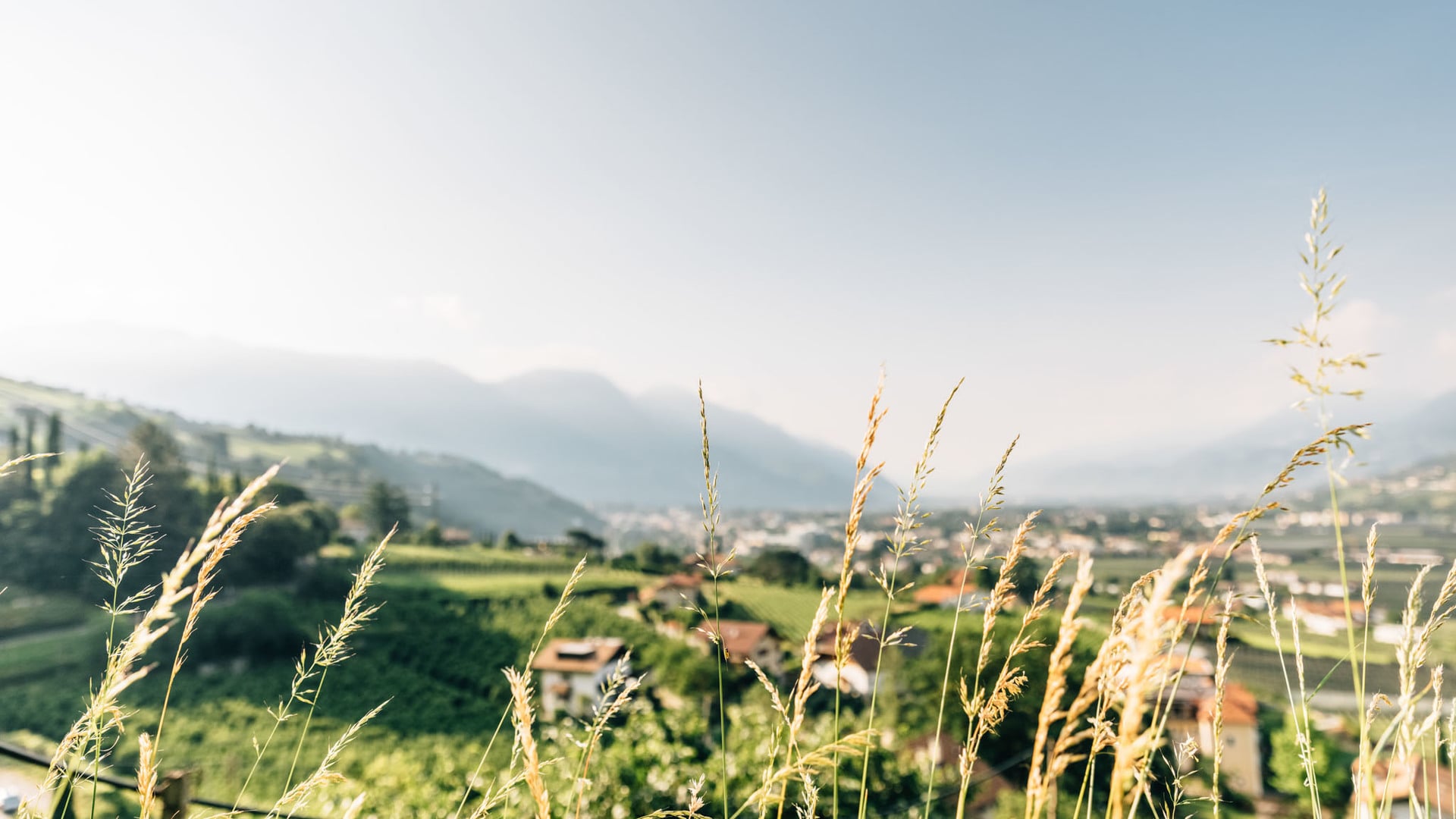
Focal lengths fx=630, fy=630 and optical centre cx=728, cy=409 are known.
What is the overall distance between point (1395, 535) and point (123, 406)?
195765 mm

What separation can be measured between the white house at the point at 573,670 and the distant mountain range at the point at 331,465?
20094mm

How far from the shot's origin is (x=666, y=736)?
15.8ft

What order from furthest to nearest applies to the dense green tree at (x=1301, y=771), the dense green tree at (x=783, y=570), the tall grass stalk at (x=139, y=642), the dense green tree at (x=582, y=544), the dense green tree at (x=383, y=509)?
the dense green tree at (x=582, y=544), the dense green tree at (x=383, y=509), the dense green tree at (x=783, y=570), the dense green tree at (x=1301, y=771), the tall grass stalk at (x=139, y=642)

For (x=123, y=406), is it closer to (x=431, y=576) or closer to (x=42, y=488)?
(x=42, y=488)

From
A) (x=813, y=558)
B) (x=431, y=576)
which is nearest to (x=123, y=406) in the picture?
(x=431, y=576)

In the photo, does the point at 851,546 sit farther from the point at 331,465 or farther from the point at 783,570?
the point at 331,465

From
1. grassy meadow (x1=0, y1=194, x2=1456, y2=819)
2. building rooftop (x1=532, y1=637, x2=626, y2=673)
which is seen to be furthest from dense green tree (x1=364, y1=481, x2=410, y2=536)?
building rooftop (x1=532, y1=637, x2=626, y2=673)

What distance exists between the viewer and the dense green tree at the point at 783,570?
62338 millimetres

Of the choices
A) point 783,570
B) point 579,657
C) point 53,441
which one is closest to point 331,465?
point 53,441

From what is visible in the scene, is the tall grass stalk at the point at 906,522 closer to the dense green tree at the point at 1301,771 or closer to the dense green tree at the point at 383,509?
the dense green tree at the point at 1301,771

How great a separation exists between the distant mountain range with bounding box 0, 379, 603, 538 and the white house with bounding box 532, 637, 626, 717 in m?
20.1

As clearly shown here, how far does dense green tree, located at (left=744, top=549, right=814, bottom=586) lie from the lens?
6234 centimetres

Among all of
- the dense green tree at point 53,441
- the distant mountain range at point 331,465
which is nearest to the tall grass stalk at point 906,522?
the distant mountain range at point 331,465

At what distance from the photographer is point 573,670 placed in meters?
39.4
